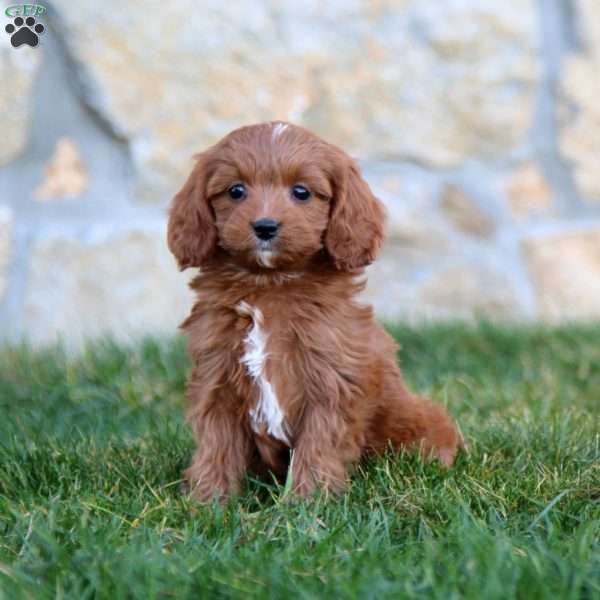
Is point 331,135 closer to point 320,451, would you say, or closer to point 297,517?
point 320,451

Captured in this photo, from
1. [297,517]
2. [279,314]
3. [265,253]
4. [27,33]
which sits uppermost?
[27,33]

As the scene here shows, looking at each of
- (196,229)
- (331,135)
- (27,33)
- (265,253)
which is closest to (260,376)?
(265,253)

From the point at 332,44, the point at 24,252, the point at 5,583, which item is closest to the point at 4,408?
the point at 24,252

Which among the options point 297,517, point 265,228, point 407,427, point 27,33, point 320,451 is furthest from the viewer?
point 27,33

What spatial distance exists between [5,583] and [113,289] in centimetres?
390

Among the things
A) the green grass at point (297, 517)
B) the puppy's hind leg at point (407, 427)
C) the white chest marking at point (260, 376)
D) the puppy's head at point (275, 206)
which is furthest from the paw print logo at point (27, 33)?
the puppy's hind leg at point (407, 427)

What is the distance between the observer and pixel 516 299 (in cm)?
661

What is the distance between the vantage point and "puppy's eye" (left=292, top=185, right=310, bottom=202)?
9.96ft

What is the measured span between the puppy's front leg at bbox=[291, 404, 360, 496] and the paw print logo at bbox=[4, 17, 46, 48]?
3435 millimetres

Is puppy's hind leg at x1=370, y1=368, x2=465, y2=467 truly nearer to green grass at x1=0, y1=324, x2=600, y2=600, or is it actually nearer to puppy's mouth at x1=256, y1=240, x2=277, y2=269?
green grass at x1=0, y1=324, x2=600, y2=600

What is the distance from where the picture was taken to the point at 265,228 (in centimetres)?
291

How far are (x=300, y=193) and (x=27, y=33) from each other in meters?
3.25

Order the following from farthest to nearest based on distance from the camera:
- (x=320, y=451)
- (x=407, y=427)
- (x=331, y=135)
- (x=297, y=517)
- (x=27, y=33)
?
(x=331, y=135)
(x=27, y=33)
(x=407, y=427)
(x=320, y=451)
(x=297, y=517)

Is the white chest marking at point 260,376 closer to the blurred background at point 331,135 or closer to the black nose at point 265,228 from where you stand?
the black nose at point 265,228
